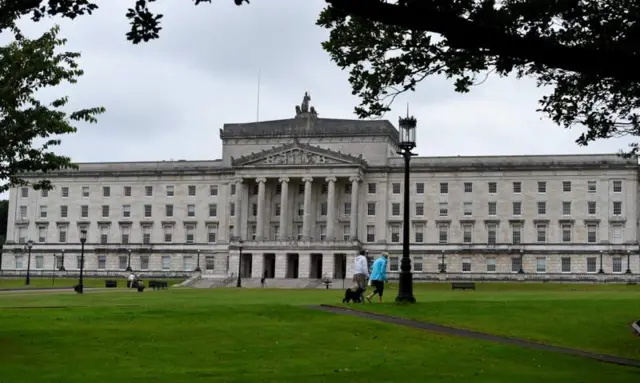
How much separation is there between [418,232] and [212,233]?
28533 millimetres

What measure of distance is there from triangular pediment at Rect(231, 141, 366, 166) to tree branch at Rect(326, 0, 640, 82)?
368ft

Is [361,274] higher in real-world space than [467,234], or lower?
lower

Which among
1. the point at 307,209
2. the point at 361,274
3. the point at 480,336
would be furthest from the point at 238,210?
the point at 480,336

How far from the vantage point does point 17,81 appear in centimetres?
2616

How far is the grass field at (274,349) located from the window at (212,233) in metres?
102

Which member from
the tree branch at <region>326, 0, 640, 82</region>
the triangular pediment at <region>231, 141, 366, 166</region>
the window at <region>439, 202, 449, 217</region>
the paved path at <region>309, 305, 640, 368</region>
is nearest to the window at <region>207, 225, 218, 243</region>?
the triangular pediment at <region>231, 141, 366, 166</region>

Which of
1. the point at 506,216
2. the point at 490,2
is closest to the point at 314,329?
the point at 490,2

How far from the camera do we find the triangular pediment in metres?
125

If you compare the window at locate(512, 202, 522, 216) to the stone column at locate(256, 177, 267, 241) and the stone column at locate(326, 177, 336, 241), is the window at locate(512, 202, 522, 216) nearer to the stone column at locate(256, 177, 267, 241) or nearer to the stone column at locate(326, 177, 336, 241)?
the stone column at locate(326, 177, 336, 241)

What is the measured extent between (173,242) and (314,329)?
362ft

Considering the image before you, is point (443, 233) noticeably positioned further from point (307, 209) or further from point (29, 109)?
point (29, 109)

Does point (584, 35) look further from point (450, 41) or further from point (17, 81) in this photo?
point (17, 81)

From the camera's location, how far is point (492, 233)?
Result: 405ft

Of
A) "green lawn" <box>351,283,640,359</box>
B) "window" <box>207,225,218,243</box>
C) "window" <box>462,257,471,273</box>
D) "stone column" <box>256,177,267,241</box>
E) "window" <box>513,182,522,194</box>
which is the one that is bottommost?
"green lawn" <box>351,283,640,359</box>
